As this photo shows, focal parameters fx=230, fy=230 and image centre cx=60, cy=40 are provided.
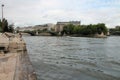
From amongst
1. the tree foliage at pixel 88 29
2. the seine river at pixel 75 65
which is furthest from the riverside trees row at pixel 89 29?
the seine river at pixel 75 65

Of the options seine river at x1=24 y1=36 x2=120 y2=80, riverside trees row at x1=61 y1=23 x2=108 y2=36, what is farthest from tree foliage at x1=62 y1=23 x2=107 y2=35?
seine river at x1=24 y1=36 x2=120 y2=80

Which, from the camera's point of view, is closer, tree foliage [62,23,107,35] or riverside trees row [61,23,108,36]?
tree foliage [62,23,107,35]

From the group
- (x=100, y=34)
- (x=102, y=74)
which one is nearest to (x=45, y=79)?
(x=102, y=74)

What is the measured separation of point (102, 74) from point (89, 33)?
140943mm

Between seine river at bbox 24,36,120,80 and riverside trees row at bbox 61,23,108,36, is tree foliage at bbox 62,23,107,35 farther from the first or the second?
seine river at bbox 24,36,120,80

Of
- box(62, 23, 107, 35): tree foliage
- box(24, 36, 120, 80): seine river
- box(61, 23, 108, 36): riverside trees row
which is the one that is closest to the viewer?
box(24, 36, 120, 80): seine river

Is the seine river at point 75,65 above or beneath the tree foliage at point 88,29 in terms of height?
beneath

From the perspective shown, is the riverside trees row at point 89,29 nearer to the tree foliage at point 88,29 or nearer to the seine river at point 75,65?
the tree foliage at point 88,29

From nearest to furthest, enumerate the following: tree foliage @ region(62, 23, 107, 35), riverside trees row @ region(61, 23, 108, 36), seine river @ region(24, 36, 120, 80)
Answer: seine river @ region(24, 36, 120, 80)
tree foliage @ region(62, 23, 107, 35)
riverside trees row @ region(61, 23, 108, 36)

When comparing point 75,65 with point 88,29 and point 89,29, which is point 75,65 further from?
point 88,29

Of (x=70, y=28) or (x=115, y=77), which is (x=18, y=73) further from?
(x=70, y=28)

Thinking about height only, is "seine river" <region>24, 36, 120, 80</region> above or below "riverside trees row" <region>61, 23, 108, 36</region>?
below

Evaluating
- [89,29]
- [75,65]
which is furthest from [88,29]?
[75,65]

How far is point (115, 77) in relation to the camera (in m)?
15.6
